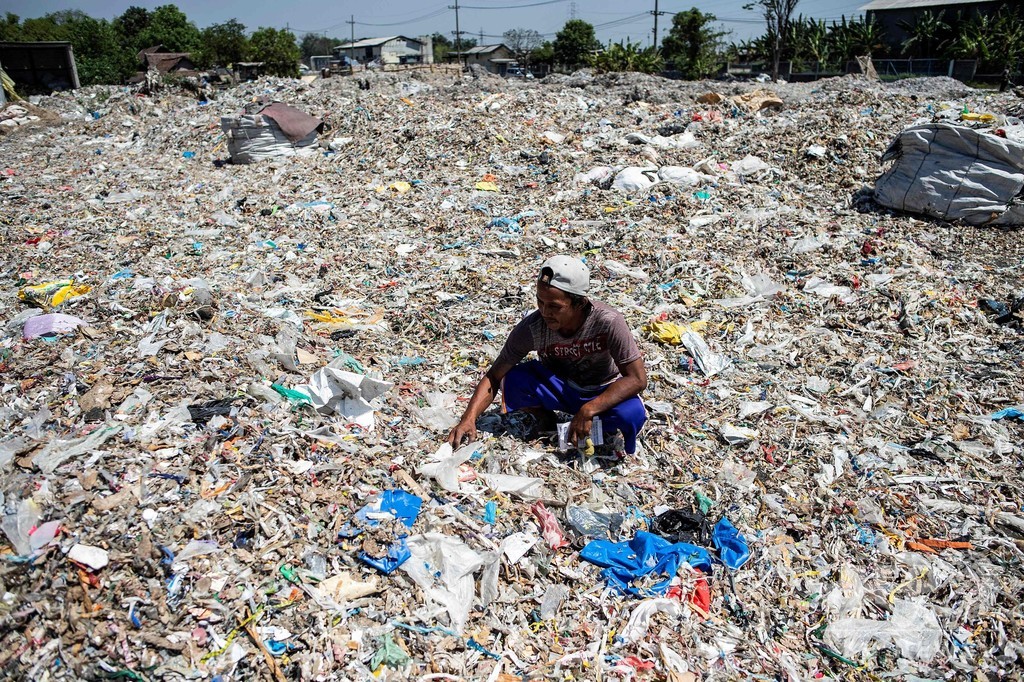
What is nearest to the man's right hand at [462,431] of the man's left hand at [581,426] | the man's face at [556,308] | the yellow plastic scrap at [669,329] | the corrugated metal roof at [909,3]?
the man's left hand at [581,426]

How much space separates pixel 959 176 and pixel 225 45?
103 feet

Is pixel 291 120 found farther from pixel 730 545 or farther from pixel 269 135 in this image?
pixel 730 545

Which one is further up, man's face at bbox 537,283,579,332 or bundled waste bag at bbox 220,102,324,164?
bundled waste bag at bbox 220,102,324,164

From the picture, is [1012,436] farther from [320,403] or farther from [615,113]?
[615,113]

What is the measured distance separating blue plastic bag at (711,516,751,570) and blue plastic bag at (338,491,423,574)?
3.96 feet

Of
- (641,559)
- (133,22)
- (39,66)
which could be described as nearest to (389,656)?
(641,559)

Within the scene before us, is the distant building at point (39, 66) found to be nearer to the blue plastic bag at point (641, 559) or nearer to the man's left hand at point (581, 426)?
the man's left hand at point (581, 426)

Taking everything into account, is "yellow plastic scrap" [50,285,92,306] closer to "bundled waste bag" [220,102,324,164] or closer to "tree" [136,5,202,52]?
"bundled waste bag" [220,102,324,164]

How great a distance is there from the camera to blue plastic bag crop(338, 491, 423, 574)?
2.31 m

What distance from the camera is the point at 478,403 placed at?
116 inches

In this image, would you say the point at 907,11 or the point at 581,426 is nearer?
the point at 581,426

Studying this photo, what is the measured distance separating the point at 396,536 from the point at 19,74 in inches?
960

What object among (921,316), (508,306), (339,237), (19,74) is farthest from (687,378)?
(19,74)

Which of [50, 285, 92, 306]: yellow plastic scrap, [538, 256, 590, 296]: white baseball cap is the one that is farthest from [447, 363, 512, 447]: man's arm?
[50, 285, 92, 306]: yellow plastic scrap
